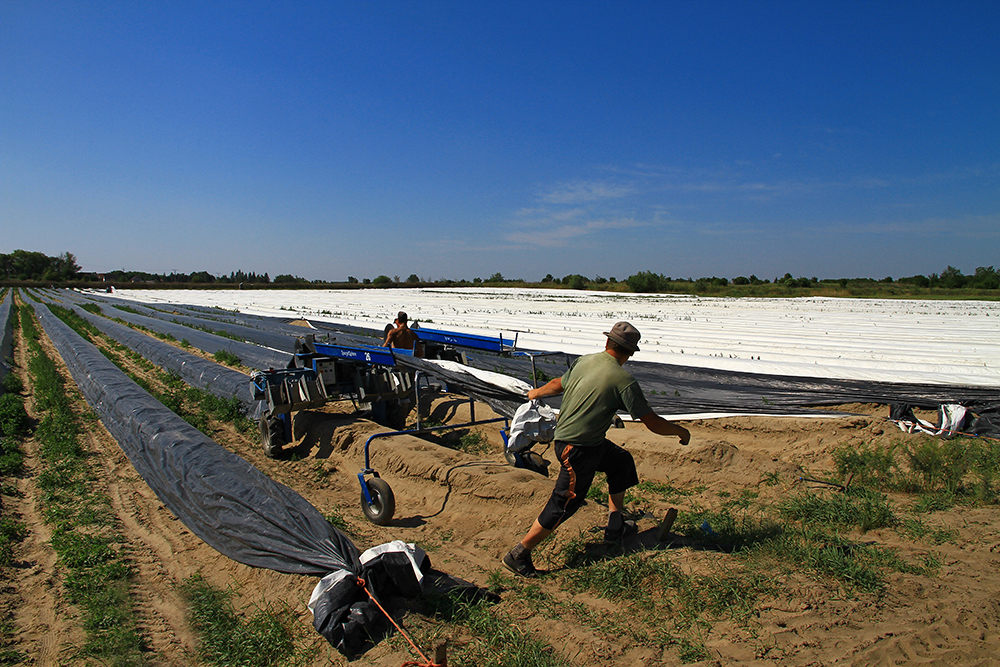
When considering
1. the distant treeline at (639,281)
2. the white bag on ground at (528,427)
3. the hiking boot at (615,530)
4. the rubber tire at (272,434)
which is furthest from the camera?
the distant treeline at (639,281)

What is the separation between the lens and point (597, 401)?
11.5 ft

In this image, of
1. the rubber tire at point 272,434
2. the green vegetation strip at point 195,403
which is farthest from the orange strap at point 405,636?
the green vegetation strip at point 195,403

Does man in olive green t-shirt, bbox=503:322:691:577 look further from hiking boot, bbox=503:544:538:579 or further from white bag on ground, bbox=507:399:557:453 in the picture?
white bag on ground, bbox=507:399:557:453

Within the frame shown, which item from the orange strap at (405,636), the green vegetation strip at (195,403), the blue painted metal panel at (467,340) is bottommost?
the green vegetation strip at (195,403)

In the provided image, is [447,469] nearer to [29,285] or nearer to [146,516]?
[146,516]

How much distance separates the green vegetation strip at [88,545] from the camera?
3.14 m

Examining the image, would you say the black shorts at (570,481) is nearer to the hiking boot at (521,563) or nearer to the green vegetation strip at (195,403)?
the hiking boot at (521,563)

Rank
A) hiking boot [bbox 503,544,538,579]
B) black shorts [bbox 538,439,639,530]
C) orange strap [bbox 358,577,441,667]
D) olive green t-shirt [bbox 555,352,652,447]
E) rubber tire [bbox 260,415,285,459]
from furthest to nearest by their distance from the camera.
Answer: rubber tire [bbox 260,415,285,459]
hiking boot [bbox 503,544,538,579]
black shorts [bbox 538,439,639,530]
olive green t-shirt [bbox 555,352,652,447]
orange strap [bbox 358,577,441,667]

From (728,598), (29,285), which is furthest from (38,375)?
(29,285)

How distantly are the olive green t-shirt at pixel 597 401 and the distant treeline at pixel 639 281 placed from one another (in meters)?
48.3

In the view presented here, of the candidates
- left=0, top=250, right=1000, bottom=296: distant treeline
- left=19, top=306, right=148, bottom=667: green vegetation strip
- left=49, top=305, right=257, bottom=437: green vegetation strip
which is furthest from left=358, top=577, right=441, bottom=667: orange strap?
left=0, top=250, right=1000, bottom=296: distant treeline

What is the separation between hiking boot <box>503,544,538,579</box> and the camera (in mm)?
3697

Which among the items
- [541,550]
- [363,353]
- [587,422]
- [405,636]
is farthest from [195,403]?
[587,422]

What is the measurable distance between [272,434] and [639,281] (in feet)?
182
